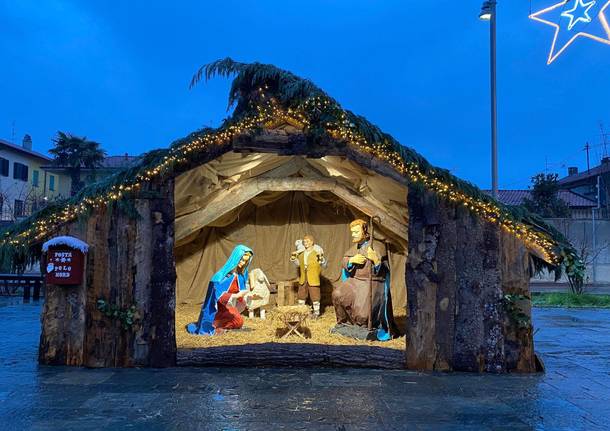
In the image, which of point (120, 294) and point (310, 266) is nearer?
point (120, 294)

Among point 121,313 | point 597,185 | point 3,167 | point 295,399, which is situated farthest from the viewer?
point 3,167

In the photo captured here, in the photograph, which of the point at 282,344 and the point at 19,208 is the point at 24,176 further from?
the point at 282,344

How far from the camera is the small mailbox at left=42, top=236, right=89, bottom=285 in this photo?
6770mm

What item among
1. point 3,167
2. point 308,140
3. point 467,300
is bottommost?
point 467,300

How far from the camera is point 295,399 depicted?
219 inches

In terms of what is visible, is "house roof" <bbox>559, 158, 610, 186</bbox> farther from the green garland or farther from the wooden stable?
the green garland

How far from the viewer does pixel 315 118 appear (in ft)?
23.6

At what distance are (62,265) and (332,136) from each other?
Result: 3939mm

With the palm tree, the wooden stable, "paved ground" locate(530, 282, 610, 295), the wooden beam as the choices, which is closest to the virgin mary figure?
the wooden beam

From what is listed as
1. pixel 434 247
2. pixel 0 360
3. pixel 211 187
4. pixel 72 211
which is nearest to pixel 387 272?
pixel 434 247

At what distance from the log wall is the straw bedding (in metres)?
0.95

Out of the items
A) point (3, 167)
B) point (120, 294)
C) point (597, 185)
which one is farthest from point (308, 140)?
point (3, 167)

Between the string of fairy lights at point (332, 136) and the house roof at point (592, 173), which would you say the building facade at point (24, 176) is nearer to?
the string of fairy lights at point (332, 136)

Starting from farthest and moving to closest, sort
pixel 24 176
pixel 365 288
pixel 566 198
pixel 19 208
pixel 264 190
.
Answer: pixel 24 176, pixel 566 198, pixel 19 208, pixel 264 190, pixel 365 288
